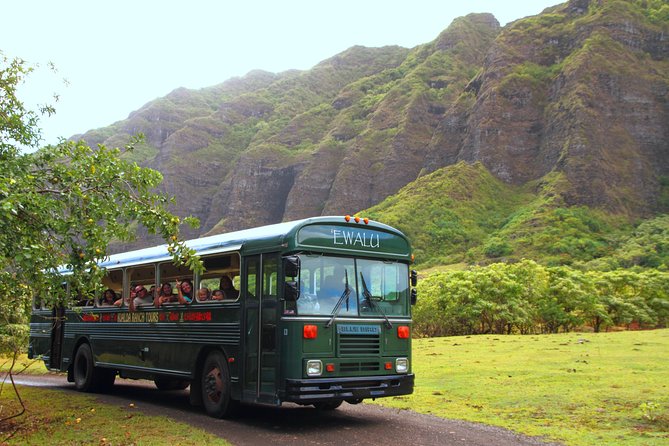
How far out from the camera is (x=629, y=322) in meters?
44.9

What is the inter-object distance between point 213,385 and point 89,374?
5.93 meters

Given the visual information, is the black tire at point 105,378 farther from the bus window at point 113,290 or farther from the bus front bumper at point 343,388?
the bus front bumper at point 343,388

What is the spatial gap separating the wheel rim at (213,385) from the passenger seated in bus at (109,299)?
14.7ft

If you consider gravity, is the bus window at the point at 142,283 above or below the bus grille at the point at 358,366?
above

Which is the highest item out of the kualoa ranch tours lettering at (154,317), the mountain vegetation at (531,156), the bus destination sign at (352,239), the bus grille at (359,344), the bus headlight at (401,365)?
the mountain vegetation at (531,156)

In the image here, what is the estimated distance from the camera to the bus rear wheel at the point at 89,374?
678 inches

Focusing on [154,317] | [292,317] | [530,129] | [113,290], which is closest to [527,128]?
[530,129]

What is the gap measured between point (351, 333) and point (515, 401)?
5466mm

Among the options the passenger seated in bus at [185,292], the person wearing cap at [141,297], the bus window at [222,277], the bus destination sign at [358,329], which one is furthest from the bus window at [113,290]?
the bus destination sign at [358,329]

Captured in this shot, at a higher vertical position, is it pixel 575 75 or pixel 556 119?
pixel 575 75

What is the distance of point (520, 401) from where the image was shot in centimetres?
1512

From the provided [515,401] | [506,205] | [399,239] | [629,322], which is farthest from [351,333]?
[506,205]

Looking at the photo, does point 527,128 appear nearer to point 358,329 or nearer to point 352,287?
point 352,287

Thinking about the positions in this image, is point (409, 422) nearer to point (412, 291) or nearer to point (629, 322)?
point (412, 291)
